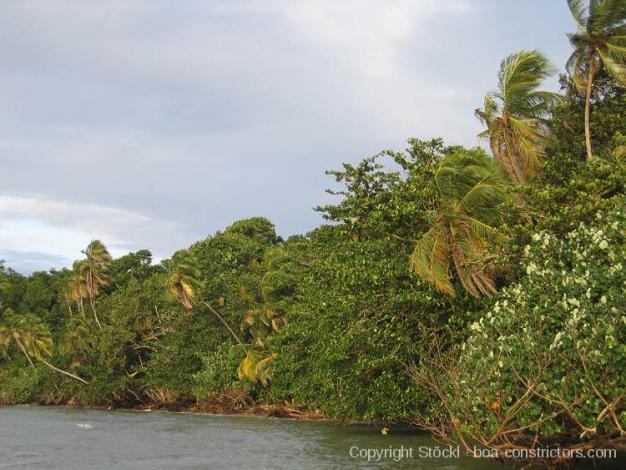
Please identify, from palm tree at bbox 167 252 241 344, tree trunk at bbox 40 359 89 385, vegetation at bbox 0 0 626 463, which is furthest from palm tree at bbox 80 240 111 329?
vegetation at bbox 0 0 626 463

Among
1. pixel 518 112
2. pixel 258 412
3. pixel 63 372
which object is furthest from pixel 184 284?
pixel 518 112

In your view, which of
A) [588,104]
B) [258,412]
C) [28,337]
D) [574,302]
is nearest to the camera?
[574,302]

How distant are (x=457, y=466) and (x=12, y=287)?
4840cm

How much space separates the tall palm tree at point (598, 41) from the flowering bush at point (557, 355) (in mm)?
5865

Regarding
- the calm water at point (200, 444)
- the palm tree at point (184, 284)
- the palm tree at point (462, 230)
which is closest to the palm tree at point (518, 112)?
the palm tree at point (462, 230)

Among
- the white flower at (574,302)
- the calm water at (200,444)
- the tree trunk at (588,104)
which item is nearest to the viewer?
the white flower at (574,302)

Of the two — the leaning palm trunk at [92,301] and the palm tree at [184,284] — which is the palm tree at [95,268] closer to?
the leaning palm trunk at [92,301]

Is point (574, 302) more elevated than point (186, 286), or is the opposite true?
point (186, 286)

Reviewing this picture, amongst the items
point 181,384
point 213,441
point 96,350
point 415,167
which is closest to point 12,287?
point 96,350

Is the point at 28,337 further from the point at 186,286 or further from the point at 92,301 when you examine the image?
the point at 186,286

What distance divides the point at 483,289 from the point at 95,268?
35.0 meters

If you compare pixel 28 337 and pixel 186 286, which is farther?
pixel 28 337

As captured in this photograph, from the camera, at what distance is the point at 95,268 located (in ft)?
151

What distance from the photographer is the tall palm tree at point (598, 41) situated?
17.5 meters
